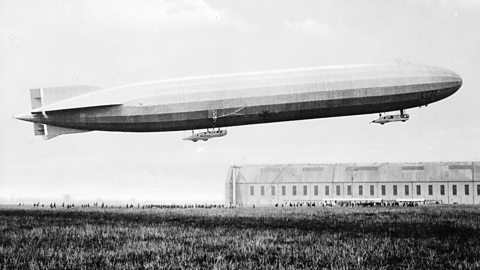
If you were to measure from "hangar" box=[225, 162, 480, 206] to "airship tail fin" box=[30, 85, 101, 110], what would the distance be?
5035 centimetres

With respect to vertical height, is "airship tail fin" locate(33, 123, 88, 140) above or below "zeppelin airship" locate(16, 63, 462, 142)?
below

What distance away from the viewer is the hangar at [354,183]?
7325cm

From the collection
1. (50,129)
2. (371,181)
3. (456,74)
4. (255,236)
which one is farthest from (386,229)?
(371,181)

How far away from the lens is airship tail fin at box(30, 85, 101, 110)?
31163mm

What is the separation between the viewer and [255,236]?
1762cm

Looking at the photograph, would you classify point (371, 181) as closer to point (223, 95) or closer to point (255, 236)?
point (223, 95)

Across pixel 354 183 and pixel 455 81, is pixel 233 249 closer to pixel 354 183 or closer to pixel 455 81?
pixel 455 81

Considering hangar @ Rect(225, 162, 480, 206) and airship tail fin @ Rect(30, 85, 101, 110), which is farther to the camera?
hangar @ Rect(225, 162, 480, 206)

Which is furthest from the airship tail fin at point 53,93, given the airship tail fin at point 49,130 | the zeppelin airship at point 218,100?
the airship tail fin at point 49,130

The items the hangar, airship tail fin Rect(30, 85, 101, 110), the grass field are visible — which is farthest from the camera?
the hangar

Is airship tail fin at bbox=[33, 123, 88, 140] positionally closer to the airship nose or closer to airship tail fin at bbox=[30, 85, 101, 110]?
airship tail fin at bbox=[30, 85, 101, 110]

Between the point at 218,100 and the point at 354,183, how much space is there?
5062cm

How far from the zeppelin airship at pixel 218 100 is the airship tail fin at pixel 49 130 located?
0.19 feet

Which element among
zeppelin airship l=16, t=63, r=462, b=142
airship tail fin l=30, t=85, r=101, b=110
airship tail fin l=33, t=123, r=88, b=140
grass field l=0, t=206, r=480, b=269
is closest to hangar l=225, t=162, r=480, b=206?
zeppelin airship l=16, t=63, r=462, b=142
